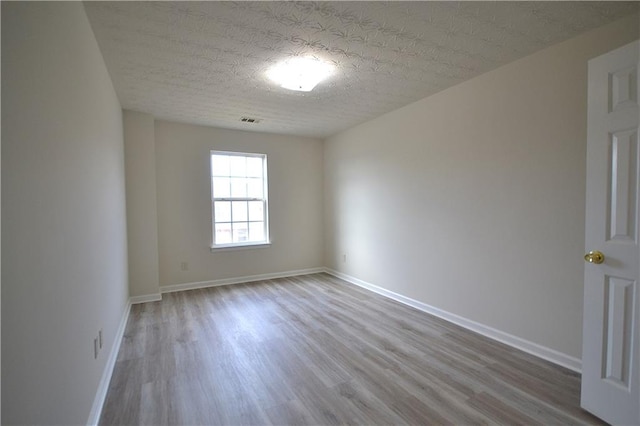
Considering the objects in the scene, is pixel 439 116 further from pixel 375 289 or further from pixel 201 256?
pixel 201 256

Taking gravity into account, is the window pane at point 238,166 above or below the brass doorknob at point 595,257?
above

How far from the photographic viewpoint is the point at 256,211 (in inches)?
203

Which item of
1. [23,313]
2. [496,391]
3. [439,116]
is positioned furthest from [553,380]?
[23,313]

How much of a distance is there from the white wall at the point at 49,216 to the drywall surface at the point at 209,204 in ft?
7.71

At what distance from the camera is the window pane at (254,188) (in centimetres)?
508

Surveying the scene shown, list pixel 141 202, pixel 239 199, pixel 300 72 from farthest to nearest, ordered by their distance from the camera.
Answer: pixel 239 199, pixel 141 202, pixel 300 72

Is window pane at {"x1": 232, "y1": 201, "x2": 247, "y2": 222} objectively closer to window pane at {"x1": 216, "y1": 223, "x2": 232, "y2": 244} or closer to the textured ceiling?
window pane at {"x1": 216, "y1": 223, "x2": 232, "y2": 244}

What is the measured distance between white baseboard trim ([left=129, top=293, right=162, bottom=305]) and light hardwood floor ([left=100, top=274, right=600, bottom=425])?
1.39 ft

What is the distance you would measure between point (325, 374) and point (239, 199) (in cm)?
340

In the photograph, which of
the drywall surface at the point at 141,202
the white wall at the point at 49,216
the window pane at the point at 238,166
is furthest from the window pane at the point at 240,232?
the white wall at the point at 49,216

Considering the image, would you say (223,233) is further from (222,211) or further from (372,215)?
(372,215)

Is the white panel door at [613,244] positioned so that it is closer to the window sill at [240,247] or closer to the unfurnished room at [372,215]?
the unfurnished room at [372,215]

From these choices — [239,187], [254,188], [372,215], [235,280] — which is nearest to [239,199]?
[239,187]

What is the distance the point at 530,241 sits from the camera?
8.31ft
